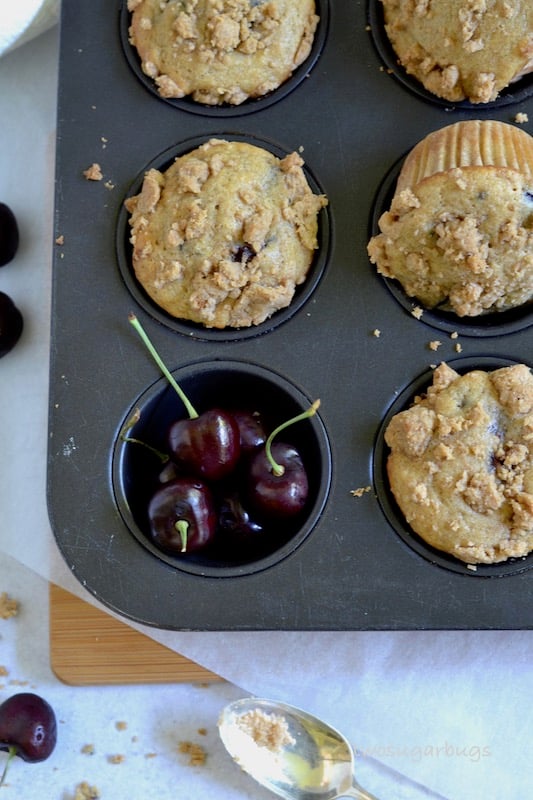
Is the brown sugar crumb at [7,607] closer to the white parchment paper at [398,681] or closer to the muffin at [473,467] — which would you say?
the white parchment paper at [398,681]

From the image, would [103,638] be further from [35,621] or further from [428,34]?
[428,34]

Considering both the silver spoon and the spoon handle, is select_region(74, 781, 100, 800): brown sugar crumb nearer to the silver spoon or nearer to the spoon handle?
the silver spoon

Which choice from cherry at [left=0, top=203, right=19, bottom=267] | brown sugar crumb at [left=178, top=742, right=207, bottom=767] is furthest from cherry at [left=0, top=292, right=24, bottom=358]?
brown sugar crumb at [left=178, top=742, right=207, bottom=767]

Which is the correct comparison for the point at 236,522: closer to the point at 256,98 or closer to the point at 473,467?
the point at 473,467

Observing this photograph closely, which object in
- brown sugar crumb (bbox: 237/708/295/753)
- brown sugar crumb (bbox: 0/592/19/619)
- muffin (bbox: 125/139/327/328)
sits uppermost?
muffin (bbox: 125/139/327/328)

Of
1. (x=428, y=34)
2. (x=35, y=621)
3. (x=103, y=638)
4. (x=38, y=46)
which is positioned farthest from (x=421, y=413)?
(x=38, y=46)

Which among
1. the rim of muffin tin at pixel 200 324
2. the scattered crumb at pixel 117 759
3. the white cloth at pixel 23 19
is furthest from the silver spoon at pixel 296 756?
the white cloth at pixel 23 19
